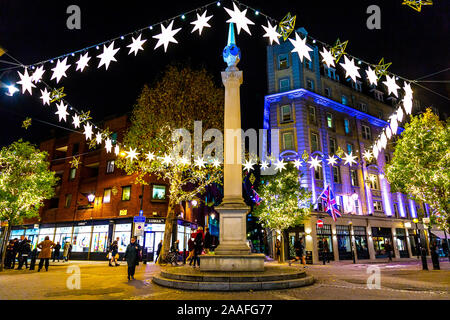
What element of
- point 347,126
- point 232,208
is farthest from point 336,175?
point 232,208

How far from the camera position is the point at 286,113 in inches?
1268

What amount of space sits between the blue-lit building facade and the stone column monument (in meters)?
17.9

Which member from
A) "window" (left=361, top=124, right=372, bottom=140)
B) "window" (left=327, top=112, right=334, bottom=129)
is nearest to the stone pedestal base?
"window" (left=327, top=112, right=334, bottom=129)

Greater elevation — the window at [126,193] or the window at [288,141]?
the window at [288,141]

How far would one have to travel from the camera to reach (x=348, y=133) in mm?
34406

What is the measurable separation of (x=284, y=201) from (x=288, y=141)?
846cm

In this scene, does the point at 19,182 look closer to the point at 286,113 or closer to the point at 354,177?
the point at 286,113

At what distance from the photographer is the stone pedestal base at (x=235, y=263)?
10.2 m

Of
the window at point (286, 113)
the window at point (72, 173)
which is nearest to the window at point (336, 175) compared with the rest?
the window at point (286, 113)

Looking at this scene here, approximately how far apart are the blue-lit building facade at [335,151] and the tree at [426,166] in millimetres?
7030

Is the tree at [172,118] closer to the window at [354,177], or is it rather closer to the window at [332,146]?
the window at [332,146]
